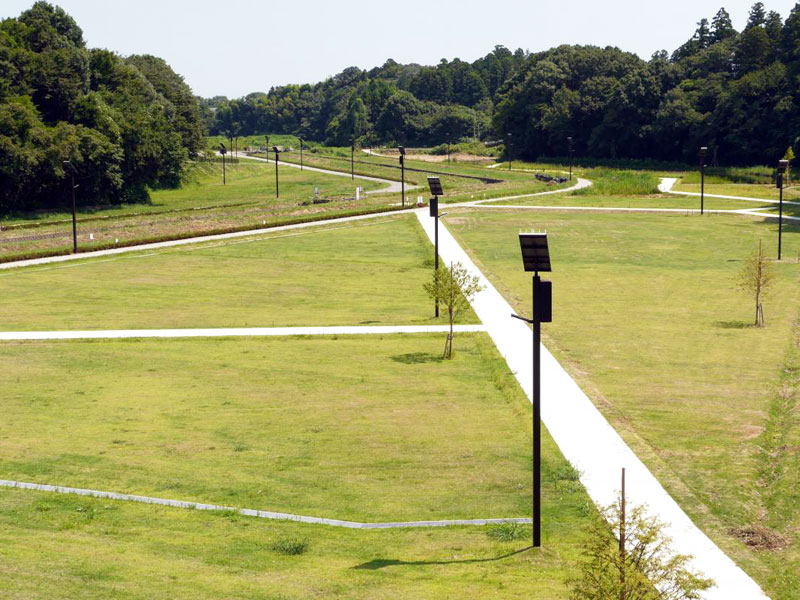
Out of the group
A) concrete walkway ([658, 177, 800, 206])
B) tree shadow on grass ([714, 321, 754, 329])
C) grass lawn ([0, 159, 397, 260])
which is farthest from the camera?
concrete walkway ([658, 177, 800, 206])

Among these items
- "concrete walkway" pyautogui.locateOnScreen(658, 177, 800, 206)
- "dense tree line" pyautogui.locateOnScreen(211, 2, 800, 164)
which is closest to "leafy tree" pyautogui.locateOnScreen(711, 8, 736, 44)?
"dense tree line" pyautogui.locateOnScreen(211, 2, 800, 164)

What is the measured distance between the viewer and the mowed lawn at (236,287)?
3756 centimetres

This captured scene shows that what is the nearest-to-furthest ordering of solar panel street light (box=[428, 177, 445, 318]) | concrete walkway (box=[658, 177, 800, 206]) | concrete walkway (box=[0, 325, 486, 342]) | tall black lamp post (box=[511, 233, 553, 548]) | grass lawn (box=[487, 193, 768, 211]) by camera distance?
tall black lamp post (box=[511, 233, 553, 548])
concrete walkway (box=[0, 325, 486, 342])
solar panel street light (box=[428, 177, 445, 318])
grass lawn (box=[487, 193, 768, 211])
concrete walkway (box=[658, 177, 800, 206])

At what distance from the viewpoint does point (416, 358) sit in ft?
101

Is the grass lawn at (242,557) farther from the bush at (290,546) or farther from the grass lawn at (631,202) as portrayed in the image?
the grass lawn at (631,202)

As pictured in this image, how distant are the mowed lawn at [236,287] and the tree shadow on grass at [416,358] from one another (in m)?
5.19

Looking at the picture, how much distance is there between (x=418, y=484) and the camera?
19.5 m

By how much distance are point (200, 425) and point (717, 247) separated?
145 feet

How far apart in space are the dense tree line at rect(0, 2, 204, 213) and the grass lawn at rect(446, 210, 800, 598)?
132 feet

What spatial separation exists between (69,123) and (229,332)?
6416cm

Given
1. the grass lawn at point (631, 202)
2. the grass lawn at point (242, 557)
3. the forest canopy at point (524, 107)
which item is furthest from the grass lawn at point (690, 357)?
the forest canopy at point (524, 107)

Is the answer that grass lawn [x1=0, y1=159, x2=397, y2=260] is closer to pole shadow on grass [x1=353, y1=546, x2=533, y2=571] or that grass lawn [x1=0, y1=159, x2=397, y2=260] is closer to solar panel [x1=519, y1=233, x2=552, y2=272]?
pole shadow on grass [x1=353, y1=546, x2=533, y2=571]

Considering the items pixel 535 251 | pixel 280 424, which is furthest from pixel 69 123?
pixel 535 251

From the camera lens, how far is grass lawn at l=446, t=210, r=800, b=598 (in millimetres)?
18297
